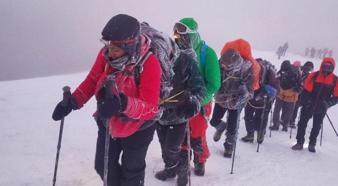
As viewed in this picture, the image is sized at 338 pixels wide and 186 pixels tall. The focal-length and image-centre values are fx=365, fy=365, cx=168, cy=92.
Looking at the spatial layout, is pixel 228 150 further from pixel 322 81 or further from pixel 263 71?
pixel 322 81

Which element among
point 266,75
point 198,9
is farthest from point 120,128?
point 198,9

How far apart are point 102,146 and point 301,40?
321 feet

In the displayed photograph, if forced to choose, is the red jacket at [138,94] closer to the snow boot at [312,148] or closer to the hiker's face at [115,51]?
Result: the hiker's face at [115,51]

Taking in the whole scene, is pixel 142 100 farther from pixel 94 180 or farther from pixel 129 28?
pixel 94 180

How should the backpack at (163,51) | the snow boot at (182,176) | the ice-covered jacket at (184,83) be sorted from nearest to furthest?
the backpack at (163,51)
the ice-covered jacket at (184,83)
the snow boot at (182,176)

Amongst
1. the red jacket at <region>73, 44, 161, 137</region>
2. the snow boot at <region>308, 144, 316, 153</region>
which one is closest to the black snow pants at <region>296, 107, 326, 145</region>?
the snow boot at <region>308, 144, 316, 153</region>

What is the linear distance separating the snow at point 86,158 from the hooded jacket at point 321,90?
3.95 feet

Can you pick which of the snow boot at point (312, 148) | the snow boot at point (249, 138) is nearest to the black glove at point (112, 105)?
the snow boot at point (249, 138)

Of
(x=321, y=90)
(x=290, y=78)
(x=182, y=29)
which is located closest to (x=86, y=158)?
(x=182, y=29)

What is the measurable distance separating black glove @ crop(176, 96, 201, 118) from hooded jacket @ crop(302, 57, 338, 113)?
489 centimetres

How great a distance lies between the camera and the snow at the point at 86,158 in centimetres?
567

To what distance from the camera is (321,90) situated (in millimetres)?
8391

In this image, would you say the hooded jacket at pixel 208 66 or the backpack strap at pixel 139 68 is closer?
the backpack strap at pixel 139 68

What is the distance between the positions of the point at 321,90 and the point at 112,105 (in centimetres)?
659
